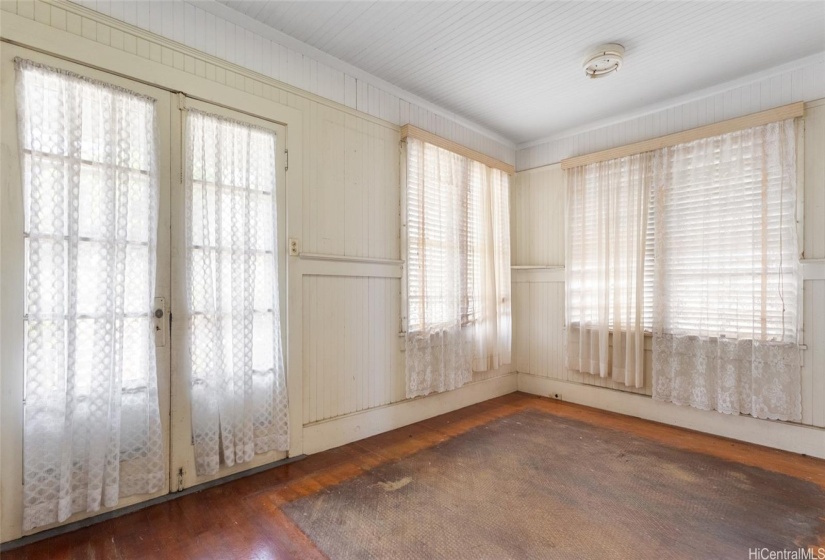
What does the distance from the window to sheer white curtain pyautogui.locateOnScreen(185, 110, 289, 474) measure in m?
3.16

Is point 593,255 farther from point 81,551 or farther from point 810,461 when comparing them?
point 81,551

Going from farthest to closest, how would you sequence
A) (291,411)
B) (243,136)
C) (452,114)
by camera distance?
(452,114) < (291,411) < (243,136)

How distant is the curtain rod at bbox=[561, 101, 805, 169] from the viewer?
123 inches

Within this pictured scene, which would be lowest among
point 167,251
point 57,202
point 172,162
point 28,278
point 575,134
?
point 28,278

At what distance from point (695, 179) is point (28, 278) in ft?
15.6

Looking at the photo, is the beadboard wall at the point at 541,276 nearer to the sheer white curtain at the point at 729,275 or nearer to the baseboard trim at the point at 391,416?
the sheer white curtain at the point at 729,275

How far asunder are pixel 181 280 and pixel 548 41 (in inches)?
117

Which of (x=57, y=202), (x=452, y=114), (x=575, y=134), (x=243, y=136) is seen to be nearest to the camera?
(x=57, y=202)

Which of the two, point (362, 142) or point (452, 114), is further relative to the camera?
point (452, 114)

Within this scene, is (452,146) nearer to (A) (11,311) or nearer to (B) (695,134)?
(B) (695,134)

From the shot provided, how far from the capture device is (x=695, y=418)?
3588 millimetres

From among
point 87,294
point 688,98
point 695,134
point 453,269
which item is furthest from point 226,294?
point 688,98

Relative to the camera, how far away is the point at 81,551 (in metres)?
1.89

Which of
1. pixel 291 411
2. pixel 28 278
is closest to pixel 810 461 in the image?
pixel 291 411
